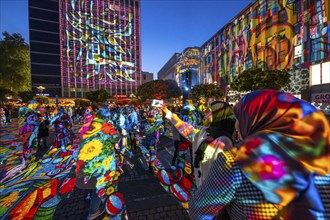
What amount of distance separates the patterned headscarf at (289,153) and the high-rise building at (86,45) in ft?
258

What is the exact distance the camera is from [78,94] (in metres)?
71.1

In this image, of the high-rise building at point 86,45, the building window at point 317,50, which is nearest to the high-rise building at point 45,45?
the high-rise building at point 86,45

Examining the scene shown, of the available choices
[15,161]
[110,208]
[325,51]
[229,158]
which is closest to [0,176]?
[15,161]

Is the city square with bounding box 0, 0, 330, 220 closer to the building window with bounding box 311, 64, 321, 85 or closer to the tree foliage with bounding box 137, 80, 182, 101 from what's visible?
the building window with bounding box 311, 64, 321, 85

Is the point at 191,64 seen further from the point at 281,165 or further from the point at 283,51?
the point at 281,165

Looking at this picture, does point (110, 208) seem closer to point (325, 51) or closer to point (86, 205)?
point (86, 205)

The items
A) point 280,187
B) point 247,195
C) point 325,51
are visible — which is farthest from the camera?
point 325,51

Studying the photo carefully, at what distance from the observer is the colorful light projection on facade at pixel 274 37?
19.0 m

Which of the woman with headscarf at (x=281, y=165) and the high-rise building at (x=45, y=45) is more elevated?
the high-rise building at (x=45, y=45)

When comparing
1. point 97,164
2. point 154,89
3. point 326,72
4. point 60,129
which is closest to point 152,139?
point 97,164

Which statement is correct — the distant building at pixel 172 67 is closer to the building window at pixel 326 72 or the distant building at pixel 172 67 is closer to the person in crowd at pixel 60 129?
the building window at pixel 326 72

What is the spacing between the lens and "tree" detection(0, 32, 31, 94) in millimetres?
25078

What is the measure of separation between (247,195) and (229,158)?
8.9 inches

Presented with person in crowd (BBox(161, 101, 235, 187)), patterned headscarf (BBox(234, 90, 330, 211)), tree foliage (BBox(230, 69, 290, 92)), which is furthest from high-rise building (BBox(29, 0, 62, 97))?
patterned headscarf (BBox(234, 90, 330, 211))
